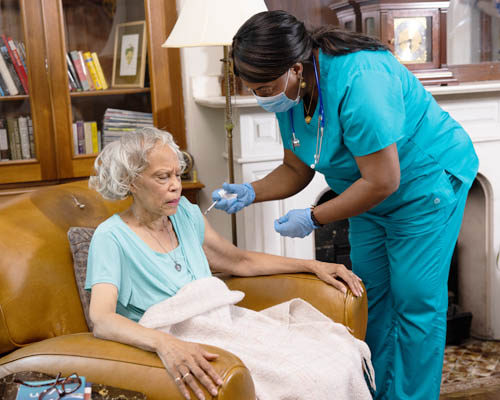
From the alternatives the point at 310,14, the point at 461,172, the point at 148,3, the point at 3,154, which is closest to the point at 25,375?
the point at 461,172

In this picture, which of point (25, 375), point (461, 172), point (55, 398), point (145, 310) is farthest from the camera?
point (461, 172)

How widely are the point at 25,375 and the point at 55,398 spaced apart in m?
0.15

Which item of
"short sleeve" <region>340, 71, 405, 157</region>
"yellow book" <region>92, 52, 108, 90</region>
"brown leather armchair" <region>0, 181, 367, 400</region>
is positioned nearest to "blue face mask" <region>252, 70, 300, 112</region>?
"short sleeve" <region>340, 71, 405, 157</region>

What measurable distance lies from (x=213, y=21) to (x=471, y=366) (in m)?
1.78

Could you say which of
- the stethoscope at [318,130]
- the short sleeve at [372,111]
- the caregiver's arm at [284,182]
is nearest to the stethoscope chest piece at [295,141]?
the stethoscope at [318,130]

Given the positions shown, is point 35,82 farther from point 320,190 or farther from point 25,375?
point 25,375

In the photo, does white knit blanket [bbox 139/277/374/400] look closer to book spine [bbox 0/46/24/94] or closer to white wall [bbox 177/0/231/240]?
white wall [bbox 177/0/231/240]

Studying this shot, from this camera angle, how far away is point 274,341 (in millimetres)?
1665

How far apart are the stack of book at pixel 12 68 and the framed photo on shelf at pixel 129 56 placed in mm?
366

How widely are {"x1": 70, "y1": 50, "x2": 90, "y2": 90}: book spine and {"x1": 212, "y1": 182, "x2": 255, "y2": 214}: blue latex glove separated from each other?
3.38 feet

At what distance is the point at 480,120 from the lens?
2791 mm

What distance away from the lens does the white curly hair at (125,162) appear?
5.44ft

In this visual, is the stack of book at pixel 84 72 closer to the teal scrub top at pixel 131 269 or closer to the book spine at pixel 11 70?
the book spine at pixel 11 70

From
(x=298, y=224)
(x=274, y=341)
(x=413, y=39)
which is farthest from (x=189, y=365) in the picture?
(x=413, y=39)
